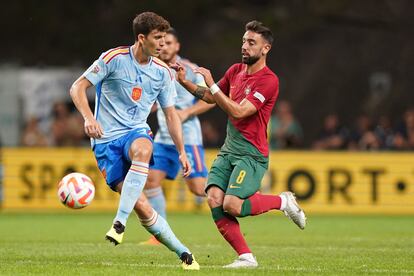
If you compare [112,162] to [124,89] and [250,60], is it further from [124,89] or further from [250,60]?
[250,60]

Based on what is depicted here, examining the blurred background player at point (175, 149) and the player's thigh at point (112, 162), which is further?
the blurred background player at point (175, 149)

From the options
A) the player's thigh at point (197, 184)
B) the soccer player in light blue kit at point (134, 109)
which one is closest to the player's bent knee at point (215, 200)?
the soccer player in light blue kit at point (134, 109)

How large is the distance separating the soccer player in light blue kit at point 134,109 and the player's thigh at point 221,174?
1.40ft

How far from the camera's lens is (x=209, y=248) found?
12.7 m

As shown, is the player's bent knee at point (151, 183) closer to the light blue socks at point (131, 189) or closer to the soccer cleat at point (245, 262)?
the soccer cleat at point (245, 262)

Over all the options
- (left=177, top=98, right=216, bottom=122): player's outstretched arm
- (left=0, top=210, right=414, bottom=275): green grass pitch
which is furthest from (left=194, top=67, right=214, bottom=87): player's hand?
(left=177, top=98, right=216, bottom=122): player's outstretched arm

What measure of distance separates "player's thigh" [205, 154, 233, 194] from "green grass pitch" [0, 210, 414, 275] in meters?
0.76

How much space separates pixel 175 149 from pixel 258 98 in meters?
3.99

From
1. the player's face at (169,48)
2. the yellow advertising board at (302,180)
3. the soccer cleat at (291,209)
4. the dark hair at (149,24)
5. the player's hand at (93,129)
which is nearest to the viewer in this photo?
the player's hand at (93,129)

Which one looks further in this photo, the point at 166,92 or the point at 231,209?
the point at 166,92

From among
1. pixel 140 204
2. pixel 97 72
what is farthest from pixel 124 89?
pixel 140 204

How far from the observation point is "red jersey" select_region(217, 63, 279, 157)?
33.7ft

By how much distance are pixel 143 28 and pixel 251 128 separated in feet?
4.71

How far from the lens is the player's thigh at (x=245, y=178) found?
33.2ft
